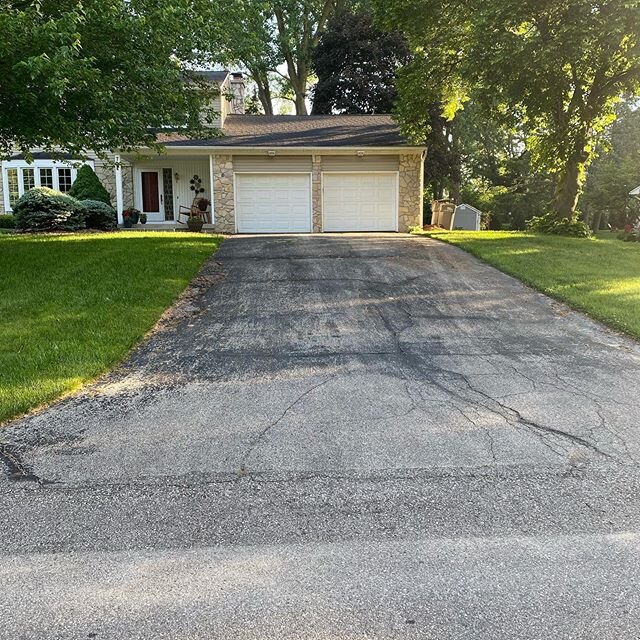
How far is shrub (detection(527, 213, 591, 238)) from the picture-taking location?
1912 cm

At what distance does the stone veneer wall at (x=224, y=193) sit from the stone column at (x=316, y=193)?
9.03 feet

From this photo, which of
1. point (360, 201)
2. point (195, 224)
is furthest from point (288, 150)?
point (195, 224)

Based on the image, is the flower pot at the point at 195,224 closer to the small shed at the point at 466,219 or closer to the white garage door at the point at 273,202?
the white garage door at the point at 273,202

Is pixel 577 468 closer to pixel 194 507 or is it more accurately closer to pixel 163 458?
pixel 194 507

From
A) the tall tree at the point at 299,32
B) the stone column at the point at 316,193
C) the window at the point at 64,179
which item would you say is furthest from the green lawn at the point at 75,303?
the tall tree at the point at 299,32

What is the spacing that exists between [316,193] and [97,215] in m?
7.22

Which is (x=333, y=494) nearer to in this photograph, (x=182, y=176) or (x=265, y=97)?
(x=182, y=176)

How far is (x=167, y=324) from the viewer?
8.03 meters

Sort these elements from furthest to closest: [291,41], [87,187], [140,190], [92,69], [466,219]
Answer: [291,41] → [466,219] → [140,190] → [87,187] → [92,69]

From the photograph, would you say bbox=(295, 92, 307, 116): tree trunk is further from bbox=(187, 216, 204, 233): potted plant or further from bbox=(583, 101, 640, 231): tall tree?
bbox=(187, 216, 204, 233): potted plant

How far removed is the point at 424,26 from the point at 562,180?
6.81m

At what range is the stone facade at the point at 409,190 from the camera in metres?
21.1

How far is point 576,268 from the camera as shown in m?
12.0

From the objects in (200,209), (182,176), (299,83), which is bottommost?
(200,209)
